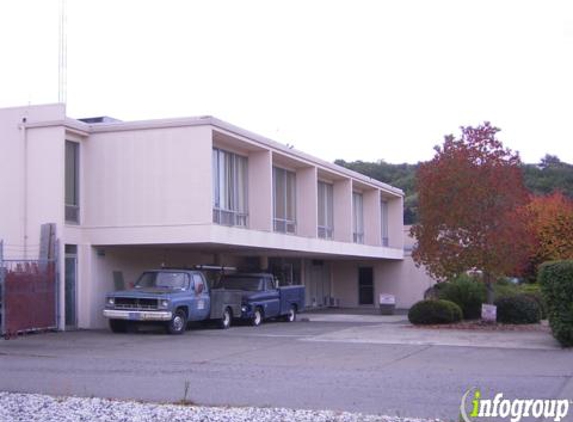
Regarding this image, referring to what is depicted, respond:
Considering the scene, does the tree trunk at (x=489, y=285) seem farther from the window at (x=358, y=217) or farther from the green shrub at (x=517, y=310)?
the window at (x=358, y=217)

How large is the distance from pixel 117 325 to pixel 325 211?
15.3 m

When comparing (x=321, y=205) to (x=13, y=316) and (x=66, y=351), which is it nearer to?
(x=13, y=316)

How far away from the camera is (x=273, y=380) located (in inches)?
545

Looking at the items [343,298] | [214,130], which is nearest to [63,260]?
[214,130]

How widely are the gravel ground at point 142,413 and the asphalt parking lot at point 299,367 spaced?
70cm

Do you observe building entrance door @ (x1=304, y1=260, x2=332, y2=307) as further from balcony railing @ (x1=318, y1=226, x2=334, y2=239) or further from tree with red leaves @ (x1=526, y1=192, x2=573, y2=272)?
tree with red leaves @ (x1=526, y1=192, x2=573, y2=272)

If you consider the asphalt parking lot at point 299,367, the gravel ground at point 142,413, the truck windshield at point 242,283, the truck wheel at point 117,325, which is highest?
the truck windshield at point 242,283

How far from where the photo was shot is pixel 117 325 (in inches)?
947

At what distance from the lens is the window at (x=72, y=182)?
1005 inches

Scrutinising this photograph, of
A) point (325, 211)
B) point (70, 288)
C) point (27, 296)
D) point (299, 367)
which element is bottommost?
point (299, 367)

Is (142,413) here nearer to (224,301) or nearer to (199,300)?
(199,300)

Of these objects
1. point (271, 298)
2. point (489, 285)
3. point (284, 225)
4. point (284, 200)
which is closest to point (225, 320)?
point (271, 298)

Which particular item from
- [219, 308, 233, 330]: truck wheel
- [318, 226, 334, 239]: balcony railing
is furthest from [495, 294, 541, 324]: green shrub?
[318, 226, 334, 239]: balcony railing

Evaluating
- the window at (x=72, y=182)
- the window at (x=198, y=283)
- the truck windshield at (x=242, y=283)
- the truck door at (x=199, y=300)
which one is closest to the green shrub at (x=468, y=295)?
the truck windshield at (x=242, y=283)
